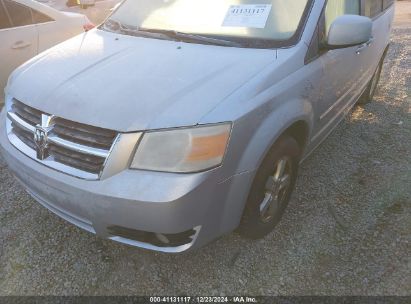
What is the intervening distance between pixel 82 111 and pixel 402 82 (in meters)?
4.96

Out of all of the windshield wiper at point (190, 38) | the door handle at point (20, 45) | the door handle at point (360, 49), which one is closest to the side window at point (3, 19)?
the door handle at point (20, 45)

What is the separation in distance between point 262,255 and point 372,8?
8.82 ft

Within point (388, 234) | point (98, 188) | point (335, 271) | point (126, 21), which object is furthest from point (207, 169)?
point (126, 21)

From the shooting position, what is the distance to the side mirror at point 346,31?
2.35 m

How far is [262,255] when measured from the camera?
7.76ft

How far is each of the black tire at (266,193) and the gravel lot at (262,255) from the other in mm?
147

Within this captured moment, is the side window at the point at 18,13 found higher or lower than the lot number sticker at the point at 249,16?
lower

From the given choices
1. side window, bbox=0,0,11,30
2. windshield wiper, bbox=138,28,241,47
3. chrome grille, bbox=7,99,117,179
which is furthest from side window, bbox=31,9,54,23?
chrome grille, bbox=7,99,117,179

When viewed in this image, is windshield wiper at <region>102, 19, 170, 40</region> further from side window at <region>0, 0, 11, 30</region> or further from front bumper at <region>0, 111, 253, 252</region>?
side window at <region>0, 0, 11, 30</region>

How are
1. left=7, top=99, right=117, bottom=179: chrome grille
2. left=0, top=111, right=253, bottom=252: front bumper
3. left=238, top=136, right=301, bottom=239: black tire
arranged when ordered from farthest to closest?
left=238, top=136, right=301, bottom=239: black tire, left=7, top=99, right=117, bottom=179: chrome grille, left=0, top=111, right=253, bottom=252: front bumper

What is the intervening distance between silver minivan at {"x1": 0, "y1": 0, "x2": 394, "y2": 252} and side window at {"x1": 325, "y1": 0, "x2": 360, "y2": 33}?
0.02 m

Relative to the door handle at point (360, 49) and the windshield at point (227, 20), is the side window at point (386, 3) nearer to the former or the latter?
the door handle at point (360, 49)

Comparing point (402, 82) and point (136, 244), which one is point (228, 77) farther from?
point (402, 82)

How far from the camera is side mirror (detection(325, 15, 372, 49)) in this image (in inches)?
92.5
